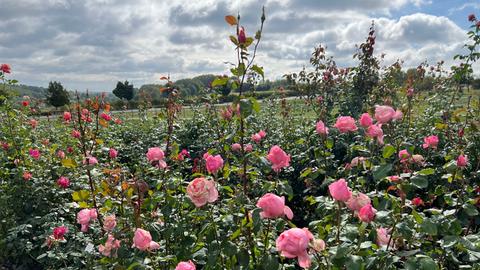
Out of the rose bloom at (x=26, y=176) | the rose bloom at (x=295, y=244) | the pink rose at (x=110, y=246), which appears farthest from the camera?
the rose bloom at (x=26, y=176)

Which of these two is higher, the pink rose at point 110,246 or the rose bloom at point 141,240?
the rose bloom at point 141,240

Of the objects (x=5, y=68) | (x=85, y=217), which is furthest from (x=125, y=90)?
(x=85, y=217)

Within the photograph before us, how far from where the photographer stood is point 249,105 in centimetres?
163

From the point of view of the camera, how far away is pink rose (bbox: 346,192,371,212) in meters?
1.43

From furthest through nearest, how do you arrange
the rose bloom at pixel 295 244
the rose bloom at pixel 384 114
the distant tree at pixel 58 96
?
the distant tree at pixel 58 96, the rose bloom at pixel 384 114, the rose bloom at pixel 295 244

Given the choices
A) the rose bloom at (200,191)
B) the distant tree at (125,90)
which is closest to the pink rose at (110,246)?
the rose bloom at (200,191)

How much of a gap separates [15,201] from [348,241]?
10.9 feet

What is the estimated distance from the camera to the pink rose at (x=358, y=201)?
1.43 metres

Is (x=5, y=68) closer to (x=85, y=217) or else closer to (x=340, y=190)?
(x=85, y=217)

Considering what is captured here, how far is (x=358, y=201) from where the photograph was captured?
1445 millimetres

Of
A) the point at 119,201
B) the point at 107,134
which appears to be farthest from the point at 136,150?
the point at 119,201

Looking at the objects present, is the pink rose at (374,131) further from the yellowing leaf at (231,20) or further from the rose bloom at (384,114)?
the yellowing leaf at (231,20)

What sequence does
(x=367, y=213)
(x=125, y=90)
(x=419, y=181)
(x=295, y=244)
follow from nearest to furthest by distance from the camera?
(x=295, y=244)
(x=367, y=213)
(x=419, y=181)
(x=125, y=90)

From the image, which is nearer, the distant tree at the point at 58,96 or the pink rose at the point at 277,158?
the pink rose at the point at 277,158
